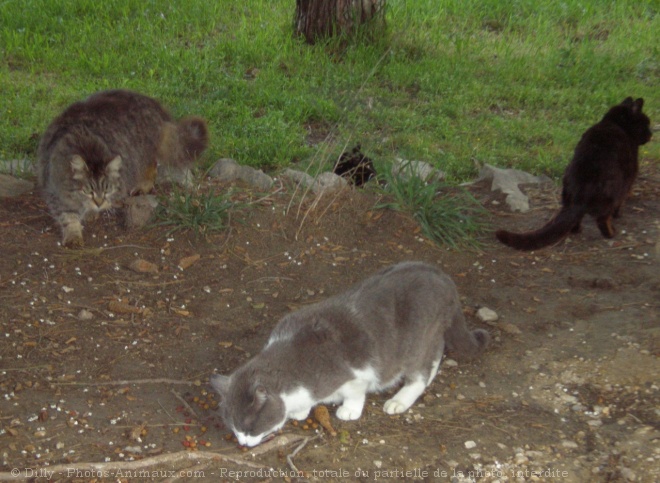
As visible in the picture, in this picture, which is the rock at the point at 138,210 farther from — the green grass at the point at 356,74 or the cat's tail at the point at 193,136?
the green grass at the point at 356,74

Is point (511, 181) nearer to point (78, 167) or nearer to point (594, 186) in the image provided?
point (594, 186)

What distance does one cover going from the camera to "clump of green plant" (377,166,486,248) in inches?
226

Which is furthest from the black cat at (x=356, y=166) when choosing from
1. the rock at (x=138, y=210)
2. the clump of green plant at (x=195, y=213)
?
the rock at (x=138, y=210)

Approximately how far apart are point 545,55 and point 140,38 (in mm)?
4950

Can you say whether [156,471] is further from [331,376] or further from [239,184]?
[239,184]

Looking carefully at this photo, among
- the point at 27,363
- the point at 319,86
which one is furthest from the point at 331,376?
the point at 319,86

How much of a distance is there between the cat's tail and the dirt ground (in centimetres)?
92

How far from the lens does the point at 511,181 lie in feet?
21.6

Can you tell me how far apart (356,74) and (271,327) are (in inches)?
169

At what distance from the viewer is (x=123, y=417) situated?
3873 millimetres

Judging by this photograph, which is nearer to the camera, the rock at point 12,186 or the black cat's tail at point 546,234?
the black cat's tail at point 546,234

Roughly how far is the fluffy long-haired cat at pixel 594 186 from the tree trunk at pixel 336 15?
3723 mm

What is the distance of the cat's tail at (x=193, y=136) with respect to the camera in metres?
6.34

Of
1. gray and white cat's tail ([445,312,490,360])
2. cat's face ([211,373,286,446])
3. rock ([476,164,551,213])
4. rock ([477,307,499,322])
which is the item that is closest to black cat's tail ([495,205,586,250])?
rock ([476,164,551,213])
